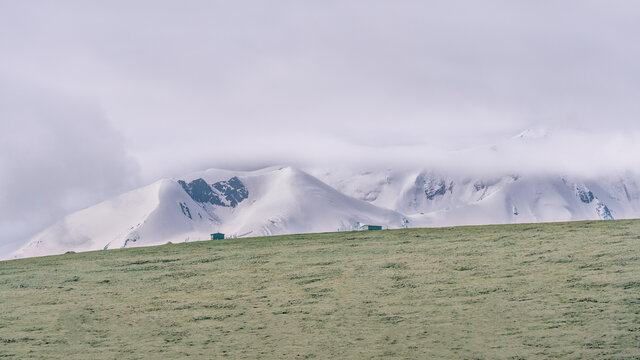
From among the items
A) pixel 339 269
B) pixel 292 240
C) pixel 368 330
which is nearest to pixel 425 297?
pixel 368 330

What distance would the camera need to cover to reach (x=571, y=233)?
55.0m

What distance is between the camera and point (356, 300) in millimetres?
42094

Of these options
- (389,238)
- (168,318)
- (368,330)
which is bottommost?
(368,330)

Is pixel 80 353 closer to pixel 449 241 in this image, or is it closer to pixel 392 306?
pixel 392 306

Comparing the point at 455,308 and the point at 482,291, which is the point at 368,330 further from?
the point at 482,291

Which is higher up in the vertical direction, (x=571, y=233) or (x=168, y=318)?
(x=571, y=233)

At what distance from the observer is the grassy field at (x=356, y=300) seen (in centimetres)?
3466

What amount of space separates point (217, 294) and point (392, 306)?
1092 cm

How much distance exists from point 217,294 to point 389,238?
63.0 feet

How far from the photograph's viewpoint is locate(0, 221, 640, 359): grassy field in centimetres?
3466

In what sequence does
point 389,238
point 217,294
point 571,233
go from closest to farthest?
point 217,294, point 571,233, point 389,238

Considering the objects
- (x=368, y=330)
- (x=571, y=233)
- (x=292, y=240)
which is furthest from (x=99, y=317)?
(x=571, y=233)

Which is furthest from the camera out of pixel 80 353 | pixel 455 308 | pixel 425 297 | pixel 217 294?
pixel 217 294

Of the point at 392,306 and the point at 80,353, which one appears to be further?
the point at 392,306
